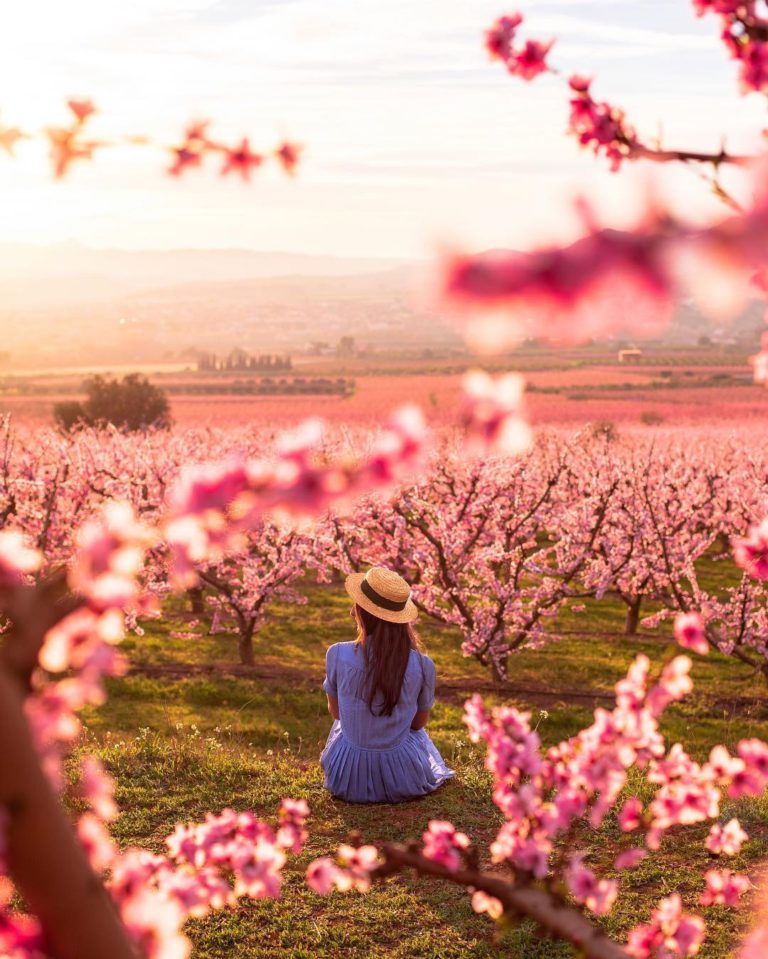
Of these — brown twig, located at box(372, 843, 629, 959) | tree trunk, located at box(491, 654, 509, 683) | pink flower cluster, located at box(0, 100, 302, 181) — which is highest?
pink flower cluster, located at box(0, 100, 302, 181)

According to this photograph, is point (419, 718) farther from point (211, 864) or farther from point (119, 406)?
point (119, 406)

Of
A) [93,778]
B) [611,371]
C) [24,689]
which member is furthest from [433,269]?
[611,371]

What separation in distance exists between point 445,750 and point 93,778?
263 inches

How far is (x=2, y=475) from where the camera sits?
12.9 m

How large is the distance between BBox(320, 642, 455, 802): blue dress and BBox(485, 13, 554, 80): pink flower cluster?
452cm

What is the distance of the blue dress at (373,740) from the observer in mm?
6559

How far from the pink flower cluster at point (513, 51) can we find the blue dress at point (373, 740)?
4523mm

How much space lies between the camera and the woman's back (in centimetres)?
652

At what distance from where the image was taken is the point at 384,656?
636 centimetres

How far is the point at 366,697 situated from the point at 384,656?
0.36 meters

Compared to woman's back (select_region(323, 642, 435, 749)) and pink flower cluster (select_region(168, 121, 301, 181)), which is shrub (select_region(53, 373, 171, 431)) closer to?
woman's back (select_region(323, 642, 435, 749))

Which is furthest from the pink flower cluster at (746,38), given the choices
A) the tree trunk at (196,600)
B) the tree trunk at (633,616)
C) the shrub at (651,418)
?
the shrub at (651,418)

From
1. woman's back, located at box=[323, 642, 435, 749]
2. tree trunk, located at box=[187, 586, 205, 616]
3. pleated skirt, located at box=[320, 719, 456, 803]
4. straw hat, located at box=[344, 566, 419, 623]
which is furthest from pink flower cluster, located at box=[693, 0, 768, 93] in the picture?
tree trunk, located at box=[187, 586, 205, 616]

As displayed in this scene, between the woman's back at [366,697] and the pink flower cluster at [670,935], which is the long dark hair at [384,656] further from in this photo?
the pink flower cluster at [670,935]
